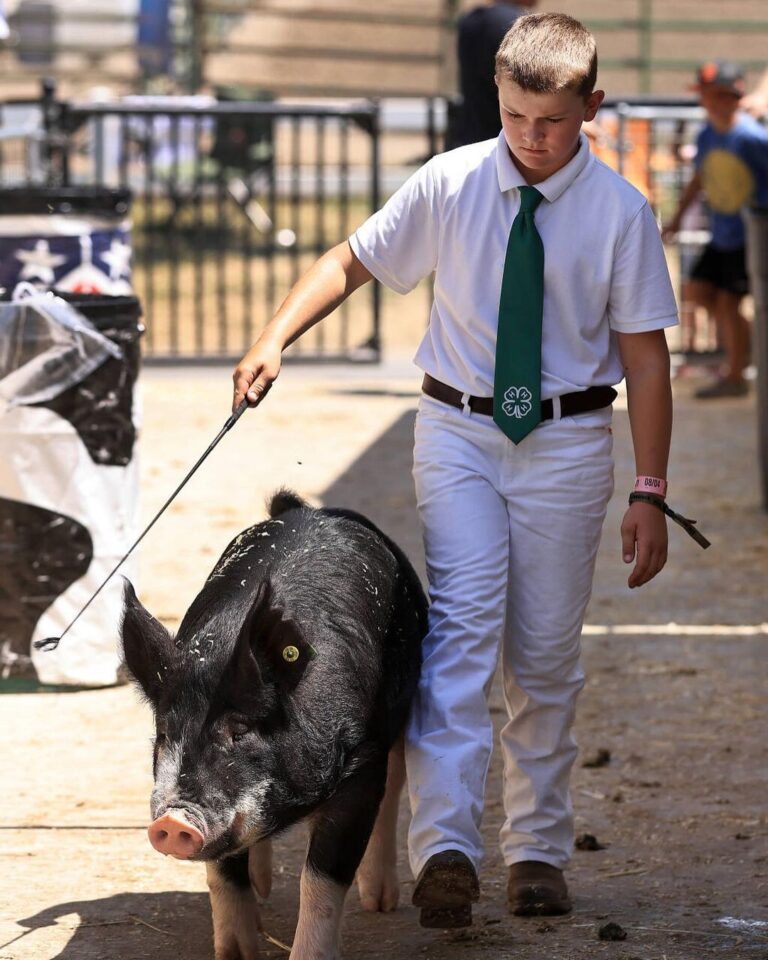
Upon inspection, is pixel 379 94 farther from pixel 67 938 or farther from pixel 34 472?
pixel 67 938

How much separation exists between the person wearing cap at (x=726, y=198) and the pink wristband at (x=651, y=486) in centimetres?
716

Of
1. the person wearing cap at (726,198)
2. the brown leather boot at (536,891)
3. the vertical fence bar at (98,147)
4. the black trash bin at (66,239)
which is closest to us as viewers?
the brown leather boot at (536,891)

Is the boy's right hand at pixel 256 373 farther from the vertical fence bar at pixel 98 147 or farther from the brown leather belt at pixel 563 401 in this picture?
the vertical fence bar at pixel 98 147

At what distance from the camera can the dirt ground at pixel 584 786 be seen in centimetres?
367

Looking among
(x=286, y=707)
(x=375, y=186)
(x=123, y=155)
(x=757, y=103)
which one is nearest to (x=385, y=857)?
(x=286, y=707)

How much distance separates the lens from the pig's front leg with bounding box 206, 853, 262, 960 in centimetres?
345

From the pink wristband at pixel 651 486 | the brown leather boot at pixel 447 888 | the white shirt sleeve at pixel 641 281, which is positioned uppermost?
the white shirt sleeve at pixel 641 281

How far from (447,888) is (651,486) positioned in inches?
36.3

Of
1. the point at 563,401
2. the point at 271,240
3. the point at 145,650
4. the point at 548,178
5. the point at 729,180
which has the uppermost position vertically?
the point at 548,178

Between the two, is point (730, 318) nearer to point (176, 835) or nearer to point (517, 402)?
point (517, 402)

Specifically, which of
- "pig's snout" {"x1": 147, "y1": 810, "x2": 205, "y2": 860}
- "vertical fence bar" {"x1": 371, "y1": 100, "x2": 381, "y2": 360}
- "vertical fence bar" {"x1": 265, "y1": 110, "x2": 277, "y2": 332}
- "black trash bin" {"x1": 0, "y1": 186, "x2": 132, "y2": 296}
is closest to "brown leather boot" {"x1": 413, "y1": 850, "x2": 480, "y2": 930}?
"pig's snout" {"x1": 147, "y1": 810, "x2": 205, "y2": 860}

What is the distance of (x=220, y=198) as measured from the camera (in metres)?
13.3

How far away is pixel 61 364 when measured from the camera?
529cm

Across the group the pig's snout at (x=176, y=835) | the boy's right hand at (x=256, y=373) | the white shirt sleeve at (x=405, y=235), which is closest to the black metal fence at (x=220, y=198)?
the white shirt sleeve at (x=405, y=235)
